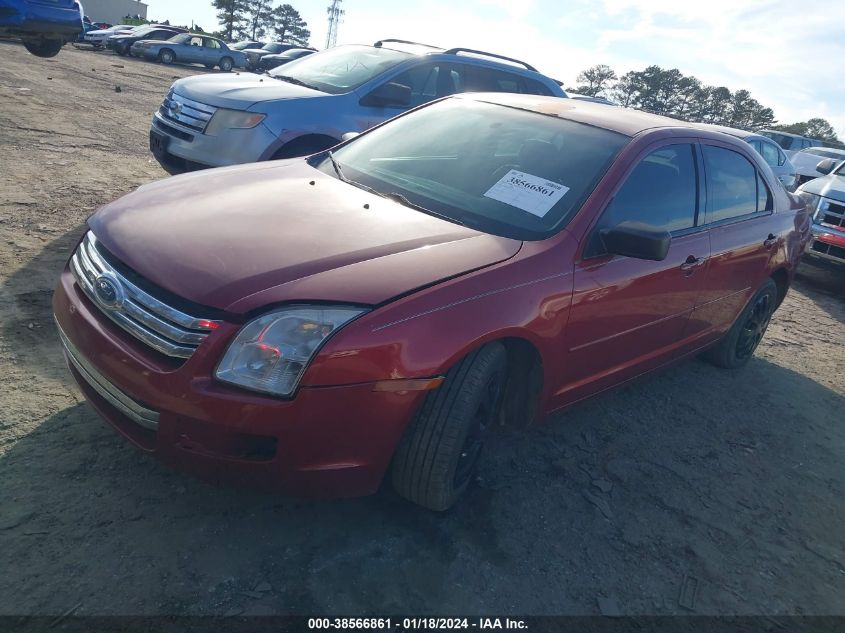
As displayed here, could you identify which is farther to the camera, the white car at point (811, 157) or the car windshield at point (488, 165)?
the white car at point (811, 157)

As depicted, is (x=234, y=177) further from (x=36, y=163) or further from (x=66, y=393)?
(x=36, y=163)

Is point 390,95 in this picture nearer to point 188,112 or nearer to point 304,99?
point 304,99

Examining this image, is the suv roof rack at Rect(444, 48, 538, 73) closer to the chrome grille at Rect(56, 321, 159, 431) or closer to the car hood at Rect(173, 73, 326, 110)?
the car hood at Rect(173, 73, 326, 110)

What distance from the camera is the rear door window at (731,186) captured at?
3812mm

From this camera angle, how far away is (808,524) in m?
3.12

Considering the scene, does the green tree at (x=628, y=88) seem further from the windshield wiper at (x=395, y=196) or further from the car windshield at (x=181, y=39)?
the windshield wiper at (x=395, y=196)

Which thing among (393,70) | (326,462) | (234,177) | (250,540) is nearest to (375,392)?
(326,462)

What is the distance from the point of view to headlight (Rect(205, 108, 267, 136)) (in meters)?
5.16

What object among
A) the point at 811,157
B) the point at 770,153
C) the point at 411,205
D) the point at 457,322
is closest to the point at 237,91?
the point at 411,205

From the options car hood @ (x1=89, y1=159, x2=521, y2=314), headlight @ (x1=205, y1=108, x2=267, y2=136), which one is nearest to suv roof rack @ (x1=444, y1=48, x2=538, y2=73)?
headlight @ (x1=205, y1=108, x2=267, y2=136)

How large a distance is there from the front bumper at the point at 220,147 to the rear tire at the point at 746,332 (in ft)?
12.4

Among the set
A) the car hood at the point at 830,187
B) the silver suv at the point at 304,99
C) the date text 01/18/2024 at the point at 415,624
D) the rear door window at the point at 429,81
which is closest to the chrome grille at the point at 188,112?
the silver suv at the point at 304,99

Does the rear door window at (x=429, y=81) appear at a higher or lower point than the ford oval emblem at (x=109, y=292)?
higher

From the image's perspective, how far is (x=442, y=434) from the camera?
2.32 m
